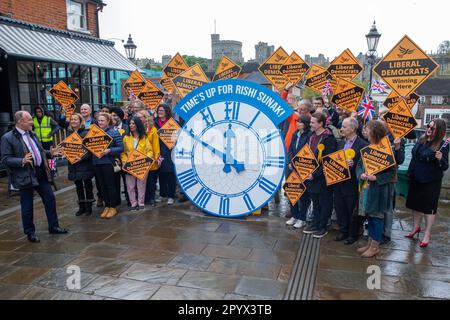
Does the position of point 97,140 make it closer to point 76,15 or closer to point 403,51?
point 403,51

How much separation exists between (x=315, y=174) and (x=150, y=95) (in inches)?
170

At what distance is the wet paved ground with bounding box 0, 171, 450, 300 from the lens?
3811 millimetres

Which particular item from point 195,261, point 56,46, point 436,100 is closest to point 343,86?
point 195,261

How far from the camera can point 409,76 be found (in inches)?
209

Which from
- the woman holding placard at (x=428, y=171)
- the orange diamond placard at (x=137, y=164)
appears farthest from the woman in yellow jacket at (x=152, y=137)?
the woman holding placard at (x=428, y=171)

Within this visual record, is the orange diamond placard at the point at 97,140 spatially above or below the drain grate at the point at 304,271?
above

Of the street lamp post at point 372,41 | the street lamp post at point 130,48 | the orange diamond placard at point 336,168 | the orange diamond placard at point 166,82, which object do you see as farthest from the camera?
the street lamp post at point 130,48

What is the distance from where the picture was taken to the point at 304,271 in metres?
4.25

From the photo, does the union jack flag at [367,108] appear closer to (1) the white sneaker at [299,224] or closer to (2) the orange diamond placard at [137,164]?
(1) the white sneaker at [299,224]

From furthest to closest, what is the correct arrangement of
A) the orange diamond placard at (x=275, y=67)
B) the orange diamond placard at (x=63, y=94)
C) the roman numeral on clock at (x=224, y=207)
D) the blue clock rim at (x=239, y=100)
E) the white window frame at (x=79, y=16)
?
the white window frame at (x=79, y=16), the orange diamond placard at (x=63, y=94), the orange diamond placard at (x=275, y=67), the roman numeral on clock at (x=224, y=207), the blue clock rim at (x=239, y=100)

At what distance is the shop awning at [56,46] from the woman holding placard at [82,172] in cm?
397

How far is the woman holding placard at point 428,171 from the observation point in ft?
15.5
